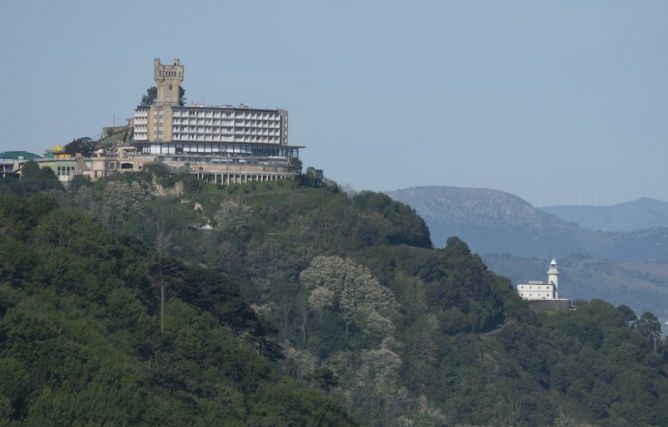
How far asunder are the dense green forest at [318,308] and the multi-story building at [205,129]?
5.25 meters

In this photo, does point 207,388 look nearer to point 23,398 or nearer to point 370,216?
point 23,398

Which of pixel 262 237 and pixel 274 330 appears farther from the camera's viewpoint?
pixel 262 237

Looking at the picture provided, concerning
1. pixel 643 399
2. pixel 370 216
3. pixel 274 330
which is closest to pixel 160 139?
pixel 370 216

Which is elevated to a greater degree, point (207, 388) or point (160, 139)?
point (160, 139)

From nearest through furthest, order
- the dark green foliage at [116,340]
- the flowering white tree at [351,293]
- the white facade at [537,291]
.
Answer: the dark green foliage at [116,340], the flowering white tree at [351,293], the white facade at [537,291]

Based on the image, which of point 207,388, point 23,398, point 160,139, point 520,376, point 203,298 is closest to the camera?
point 23,398

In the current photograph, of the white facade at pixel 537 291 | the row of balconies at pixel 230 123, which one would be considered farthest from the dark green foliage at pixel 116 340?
the white facade at pixel 537 291

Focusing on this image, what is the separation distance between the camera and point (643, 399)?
14512cm

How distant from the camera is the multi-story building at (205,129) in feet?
513

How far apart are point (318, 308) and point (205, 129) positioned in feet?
79.0

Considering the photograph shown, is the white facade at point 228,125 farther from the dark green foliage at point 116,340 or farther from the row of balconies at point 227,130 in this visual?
the dark green foliage at point 116,340

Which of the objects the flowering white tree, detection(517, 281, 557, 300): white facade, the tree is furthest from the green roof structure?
detection(517, 281, 557, 300): white facade

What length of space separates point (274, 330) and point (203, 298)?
13.7 ft

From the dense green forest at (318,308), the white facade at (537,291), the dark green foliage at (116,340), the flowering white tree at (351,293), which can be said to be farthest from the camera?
the white facade at (537,291)
